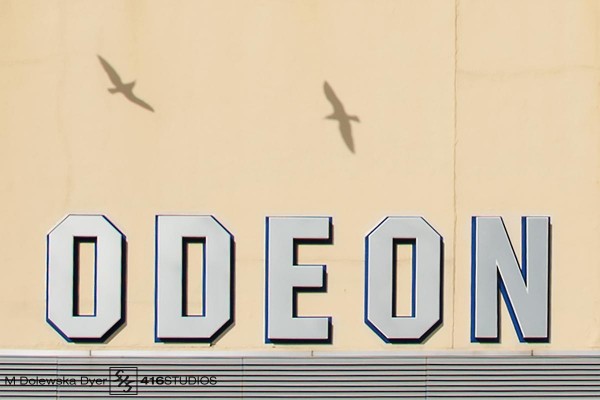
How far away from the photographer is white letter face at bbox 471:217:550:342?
5836 millimetres

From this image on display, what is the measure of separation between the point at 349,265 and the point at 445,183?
874 millimetres

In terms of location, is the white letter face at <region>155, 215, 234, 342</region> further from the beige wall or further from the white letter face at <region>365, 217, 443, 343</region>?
the white letter face at <region>365, 217, 443, 343</region>

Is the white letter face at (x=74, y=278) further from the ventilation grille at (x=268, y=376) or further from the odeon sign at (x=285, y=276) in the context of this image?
the ventilation grille at (x=268, y=376)

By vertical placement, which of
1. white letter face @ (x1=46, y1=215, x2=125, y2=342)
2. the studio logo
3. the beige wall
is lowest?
the studio logo

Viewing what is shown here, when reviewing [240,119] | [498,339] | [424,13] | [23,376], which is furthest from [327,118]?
[23,376]

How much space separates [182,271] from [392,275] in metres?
1.44

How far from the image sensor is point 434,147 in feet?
19.2

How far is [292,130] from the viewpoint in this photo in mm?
5840

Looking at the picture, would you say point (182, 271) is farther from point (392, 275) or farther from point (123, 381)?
point (392, 275)

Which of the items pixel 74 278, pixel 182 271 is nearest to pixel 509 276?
pixel 182 271

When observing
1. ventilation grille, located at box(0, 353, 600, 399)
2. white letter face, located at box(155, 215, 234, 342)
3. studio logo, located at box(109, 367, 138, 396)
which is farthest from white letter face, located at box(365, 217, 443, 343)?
studio logo, located at box(109, 367, 138, 396)

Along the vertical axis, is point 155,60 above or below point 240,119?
above

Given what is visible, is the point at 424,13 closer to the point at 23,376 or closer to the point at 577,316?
the point at 577,316

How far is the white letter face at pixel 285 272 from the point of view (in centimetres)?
580
